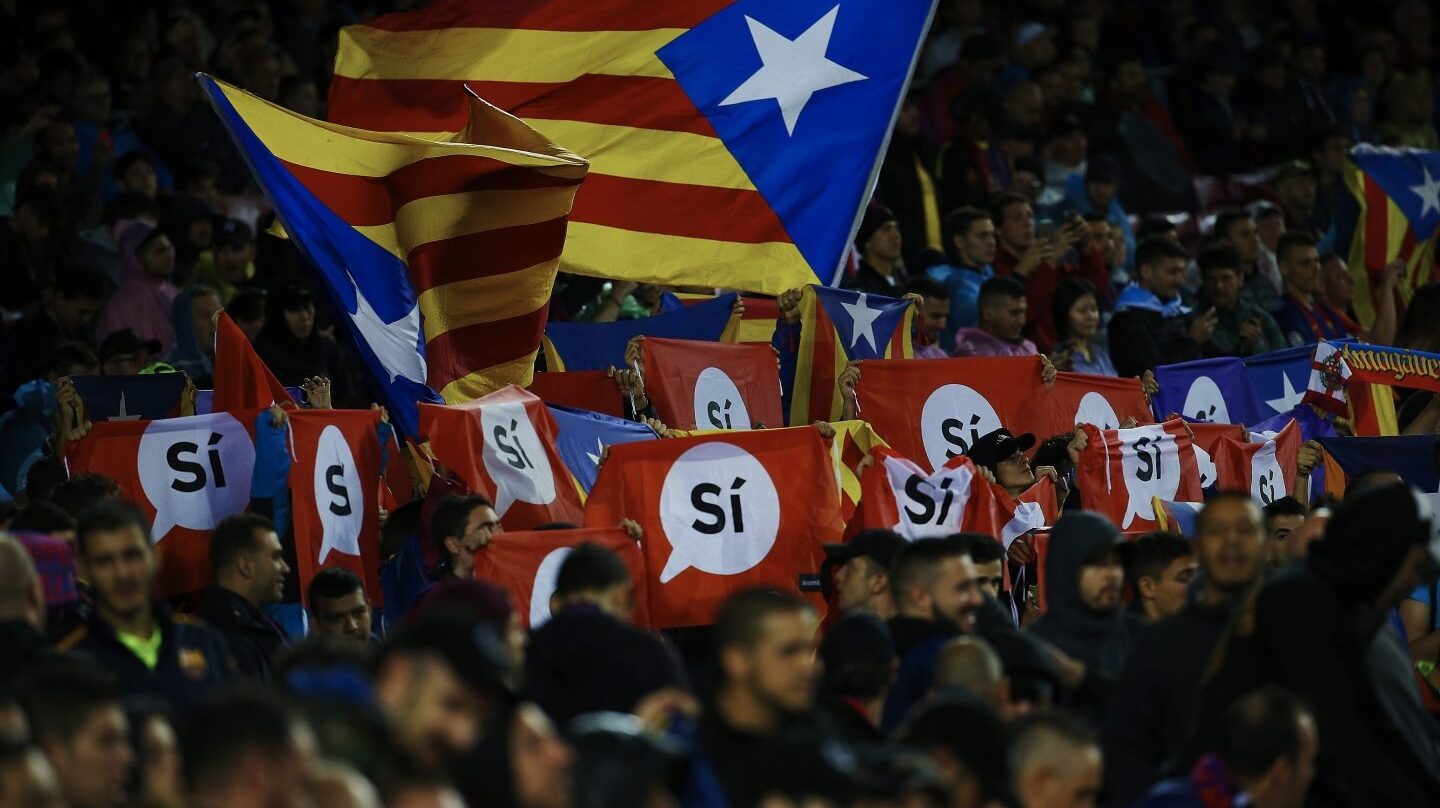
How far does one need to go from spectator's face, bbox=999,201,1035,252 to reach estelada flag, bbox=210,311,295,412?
5.34 metres

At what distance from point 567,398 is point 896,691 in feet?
14.1

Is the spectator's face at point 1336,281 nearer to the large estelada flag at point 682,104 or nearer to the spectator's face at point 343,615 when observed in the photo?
the large estelada flag at point 682,104

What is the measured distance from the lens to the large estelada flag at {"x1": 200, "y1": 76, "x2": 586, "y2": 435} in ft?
33.3

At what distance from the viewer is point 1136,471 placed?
35.3ft

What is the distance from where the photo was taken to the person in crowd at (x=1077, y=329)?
12609mm

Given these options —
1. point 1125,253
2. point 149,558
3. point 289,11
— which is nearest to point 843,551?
point 149,558

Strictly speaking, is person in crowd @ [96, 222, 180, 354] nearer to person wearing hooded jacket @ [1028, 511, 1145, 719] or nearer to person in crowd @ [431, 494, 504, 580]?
person in crowd @ [431, 494, 504, 580]

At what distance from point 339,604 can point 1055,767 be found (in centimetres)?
335

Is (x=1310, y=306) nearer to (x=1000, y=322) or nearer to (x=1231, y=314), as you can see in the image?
(x=1231, y=314)

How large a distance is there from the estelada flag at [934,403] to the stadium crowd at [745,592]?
0.37 metres

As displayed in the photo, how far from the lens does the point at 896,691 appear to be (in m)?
6.98

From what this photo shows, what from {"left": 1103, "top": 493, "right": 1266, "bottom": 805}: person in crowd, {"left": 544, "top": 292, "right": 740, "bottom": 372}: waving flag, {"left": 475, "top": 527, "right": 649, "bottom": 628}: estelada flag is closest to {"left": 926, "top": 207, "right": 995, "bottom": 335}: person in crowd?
{"left": 544, "top": 292, "right": 740, "bottom": 372}: waving flag

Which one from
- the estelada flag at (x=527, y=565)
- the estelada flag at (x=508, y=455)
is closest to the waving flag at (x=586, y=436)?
the estelada flag at (x=508, y=455)

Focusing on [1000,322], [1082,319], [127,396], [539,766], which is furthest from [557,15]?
[539,766]
